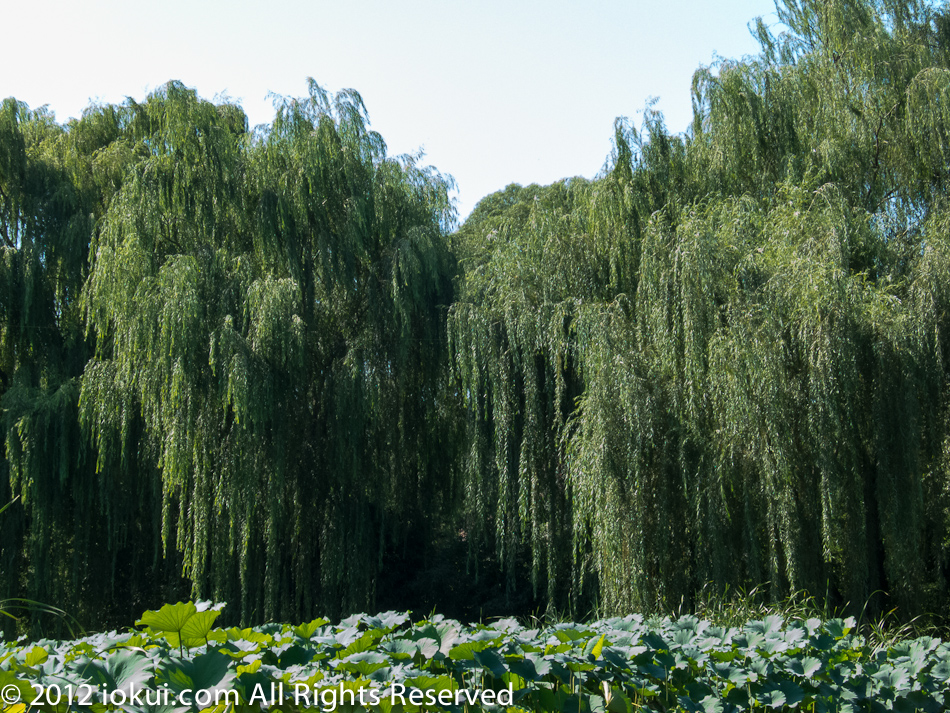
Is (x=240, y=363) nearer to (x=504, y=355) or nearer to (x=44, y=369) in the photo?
(x=504, y=355)

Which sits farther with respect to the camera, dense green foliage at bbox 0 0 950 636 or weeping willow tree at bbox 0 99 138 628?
weeping willow tree at bbox 0 99 138 628

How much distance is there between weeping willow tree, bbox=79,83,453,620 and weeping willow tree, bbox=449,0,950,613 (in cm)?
108

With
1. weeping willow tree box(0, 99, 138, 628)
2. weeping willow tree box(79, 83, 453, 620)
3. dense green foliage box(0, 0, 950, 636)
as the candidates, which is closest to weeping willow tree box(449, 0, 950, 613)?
dense green foliage box(0, 0, 950, 636)

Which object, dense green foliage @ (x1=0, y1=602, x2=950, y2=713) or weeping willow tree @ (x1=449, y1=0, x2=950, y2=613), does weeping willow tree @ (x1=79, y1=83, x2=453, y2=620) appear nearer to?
weeping willow tree @ (x1=449, y1=0, x2=950, y2=613)

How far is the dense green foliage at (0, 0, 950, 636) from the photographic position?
7.21m

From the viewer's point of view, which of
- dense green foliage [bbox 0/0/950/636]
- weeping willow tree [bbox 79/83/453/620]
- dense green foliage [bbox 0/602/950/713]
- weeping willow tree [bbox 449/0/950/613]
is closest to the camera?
dense green foliage [bbox 0/602/950/713]

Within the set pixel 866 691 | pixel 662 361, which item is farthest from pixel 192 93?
pixel 866 691

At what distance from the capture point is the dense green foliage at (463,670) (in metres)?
2.60

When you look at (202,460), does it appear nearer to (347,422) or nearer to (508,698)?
(347,422)

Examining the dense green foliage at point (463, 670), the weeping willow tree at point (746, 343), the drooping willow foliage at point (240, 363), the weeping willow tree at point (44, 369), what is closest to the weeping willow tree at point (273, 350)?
the drooping willow foliage at point (240, 363)

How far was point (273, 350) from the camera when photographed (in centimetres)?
925

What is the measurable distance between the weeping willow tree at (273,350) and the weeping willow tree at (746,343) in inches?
42.6

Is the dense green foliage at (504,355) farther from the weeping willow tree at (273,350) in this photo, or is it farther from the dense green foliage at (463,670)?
the dense green foliage at (463,670)

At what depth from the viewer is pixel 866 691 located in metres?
3.46
